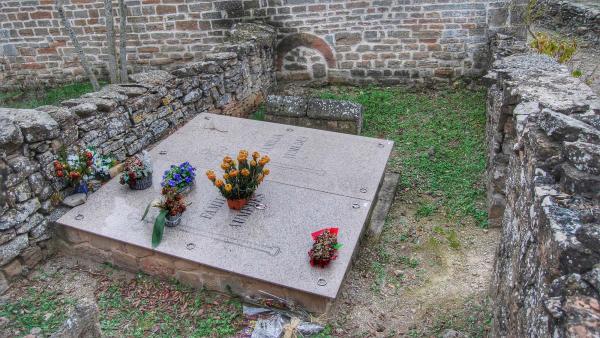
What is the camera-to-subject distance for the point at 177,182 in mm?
4387

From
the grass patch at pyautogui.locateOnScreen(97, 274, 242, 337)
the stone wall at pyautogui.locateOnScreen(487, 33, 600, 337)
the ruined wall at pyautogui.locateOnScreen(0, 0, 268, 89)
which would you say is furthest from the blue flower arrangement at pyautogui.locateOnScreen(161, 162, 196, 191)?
the ruined wall at pyautogui.locateOnScreen(0, 0, 268, 89)

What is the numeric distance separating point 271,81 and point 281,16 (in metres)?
1.11

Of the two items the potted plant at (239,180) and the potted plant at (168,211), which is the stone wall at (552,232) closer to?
the potted plant at (239,180)

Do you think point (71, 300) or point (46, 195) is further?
point (46, 195)

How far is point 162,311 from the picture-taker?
3.79m

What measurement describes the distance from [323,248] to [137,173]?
205 cm

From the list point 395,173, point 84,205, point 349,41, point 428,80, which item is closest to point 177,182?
point 84,205

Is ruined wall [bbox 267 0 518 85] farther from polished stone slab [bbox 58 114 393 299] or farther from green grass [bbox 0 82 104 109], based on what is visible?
green grass [bbox 0 82 104 109]

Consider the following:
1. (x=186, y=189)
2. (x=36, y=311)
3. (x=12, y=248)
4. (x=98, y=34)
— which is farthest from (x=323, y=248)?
(x=98, y=34)

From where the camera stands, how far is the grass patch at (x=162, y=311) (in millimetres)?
3613

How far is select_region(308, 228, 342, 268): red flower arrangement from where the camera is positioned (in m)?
3.55

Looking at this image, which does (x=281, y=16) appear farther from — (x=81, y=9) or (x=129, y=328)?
(x=129, y=328)

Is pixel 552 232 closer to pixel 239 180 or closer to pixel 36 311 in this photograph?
pixel 239 180

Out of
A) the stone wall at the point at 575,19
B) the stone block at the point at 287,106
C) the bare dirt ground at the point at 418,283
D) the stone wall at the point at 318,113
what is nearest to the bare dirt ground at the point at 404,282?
the bare dirt ground at the point at 418,283
